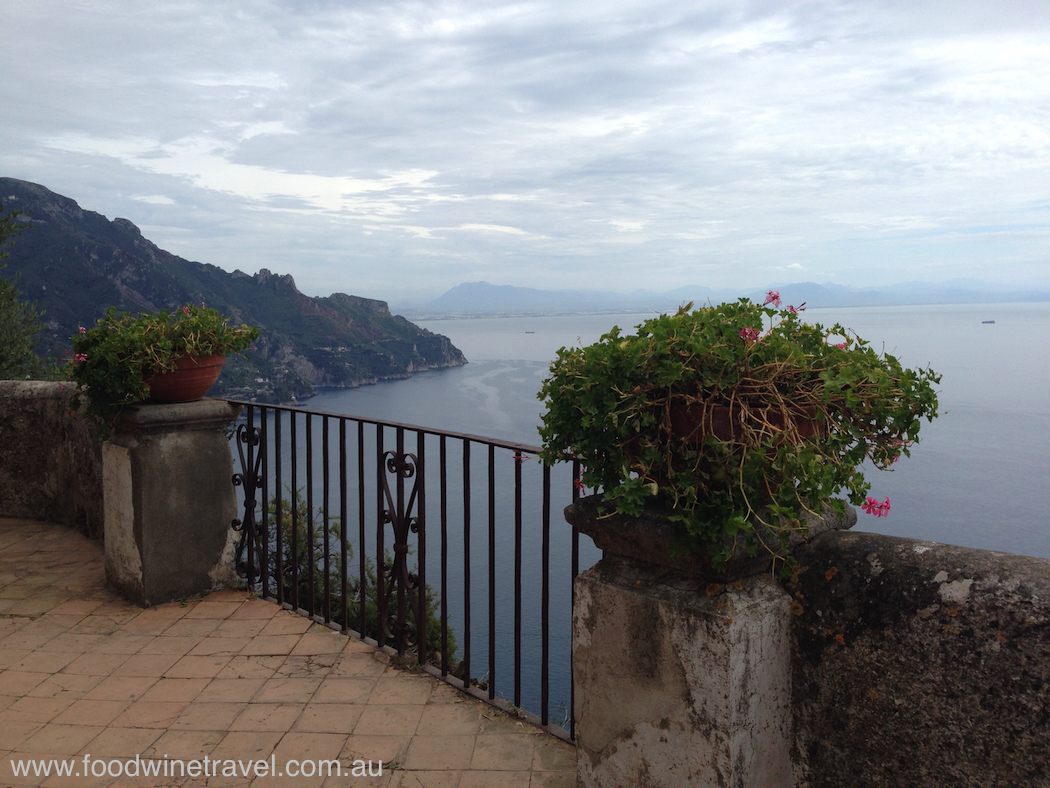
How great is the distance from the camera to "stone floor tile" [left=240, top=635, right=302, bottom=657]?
2967mm

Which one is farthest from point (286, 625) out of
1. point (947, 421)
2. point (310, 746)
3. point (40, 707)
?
point (947, 421)

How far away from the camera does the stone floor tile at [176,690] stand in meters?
2.60

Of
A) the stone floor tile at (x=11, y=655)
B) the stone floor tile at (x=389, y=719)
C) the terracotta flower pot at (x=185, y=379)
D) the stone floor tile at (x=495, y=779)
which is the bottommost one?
the stone floor tile at (x=11, y=655)

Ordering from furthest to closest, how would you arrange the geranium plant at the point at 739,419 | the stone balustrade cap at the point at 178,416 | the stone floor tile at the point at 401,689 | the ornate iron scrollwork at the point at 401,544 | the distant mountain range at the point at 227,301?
1. the distant mountain range at the point at 227,301
2. the stone balustrade cap at the point at 178,416
3. the ornate iron scrollwork at the point at 401,544
4. the stone floor tile at the point at 401,689
5. the geranium plant at the point at 739,419

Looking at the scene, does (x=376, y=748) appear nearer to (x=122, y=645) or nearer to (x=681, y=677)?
(x=681, y=677)

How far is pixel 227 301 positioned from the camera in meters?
38.9

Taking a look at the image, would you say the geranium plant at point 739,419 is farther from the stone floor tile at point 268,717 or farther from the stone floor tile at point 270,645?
the stone floor tile at point 270,645

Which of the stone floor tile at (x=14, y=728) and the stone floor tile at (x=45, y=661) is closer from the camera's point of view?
the stone floor tile at (x=14, y=728)

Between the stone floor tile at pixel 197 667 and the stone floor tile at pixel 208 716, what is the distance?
0.24 m

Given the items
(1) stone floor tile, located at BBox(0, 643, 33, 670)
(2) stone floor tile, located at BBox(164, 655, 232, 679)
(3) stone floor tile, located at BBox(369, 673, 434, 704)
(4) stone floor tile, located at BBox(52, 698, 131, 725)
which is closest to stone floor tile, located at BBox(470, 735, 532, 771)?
(3) stone floor tile, located at BBox(369, 673, 434, 704)

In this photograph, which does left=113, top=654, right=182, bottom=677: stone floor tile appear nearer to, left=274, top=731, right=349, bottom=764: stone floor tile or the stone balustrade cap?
left=274, top=731, right=349, bottom=764: stone floor tile

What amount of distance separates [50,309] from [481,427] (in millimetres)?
A: 17382

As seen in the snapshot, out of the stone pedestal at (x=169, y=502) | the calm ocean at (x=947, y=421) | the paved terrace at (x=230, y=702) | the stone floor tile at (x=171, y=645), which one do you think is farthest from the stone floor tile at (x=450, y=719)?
the calm ocean at (x=947, y=421)

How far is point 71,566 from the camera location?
3979 mm
